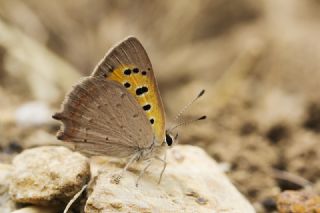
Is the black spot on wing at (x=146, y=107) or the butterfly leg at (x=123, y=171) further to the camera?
the black spot on wing at (x=146, y=107)

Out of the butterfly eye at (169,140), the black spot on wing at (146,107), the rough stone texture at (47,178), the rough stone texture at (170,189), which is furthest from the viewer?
the butterfly eye at (169,140)

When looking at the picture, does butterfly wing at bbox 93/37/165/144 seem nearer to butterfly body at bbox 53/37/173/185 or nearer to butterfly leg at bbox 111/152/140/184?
butterfly body at bbox 53/37/173/185

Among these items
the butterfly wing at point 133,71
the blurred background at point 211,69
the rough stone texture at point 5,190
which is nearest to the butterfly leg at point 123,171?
the butterfly wing at point 133,71

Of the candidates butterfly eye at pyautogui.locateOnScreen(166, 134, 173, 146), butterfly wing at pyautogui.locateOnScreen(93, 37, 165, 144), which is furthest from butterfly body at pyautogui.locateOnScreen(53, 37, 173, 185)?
butterfly eye at pyautogui.locateOnScreen(166, 134, 173, 146)

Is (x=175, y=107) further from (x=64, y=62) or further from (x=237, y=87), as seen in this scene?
(x=64, y=62)

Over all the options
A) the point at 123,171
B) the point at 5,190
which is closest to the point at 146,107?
the point at 123,171

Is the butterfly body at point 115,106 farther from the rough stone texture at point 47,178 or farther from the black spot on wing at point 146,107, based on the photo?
the rough stone texture at point 47,178
